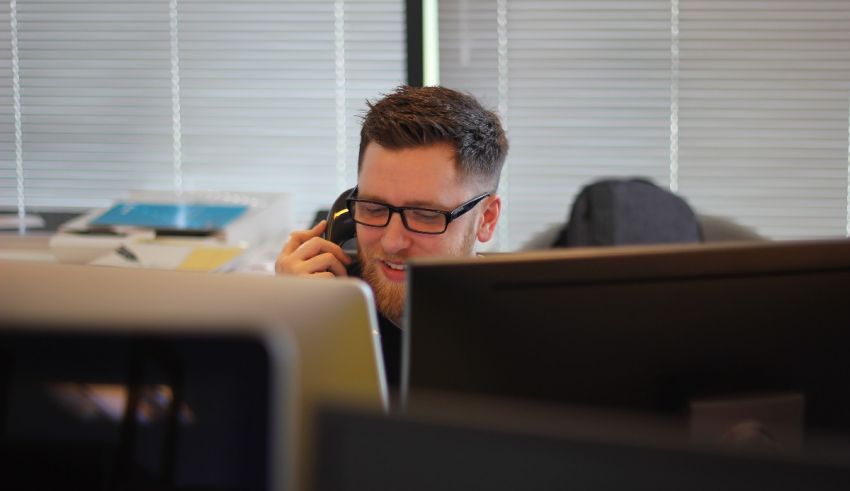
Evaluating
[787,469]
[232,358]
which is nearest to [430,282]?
[232,358]

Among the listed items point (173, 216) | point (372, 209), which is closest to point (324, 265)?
point (372, 209)

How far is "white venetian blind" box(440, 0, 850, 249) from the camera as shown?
3389 mm

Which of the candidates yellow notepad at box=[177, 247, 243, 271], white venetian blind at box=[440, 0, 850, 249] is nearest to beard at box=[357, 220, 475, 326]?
yellow notepad at box=[177, 247, 243, 271]

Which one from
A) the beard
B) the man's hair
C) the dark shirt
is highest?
the man's hair

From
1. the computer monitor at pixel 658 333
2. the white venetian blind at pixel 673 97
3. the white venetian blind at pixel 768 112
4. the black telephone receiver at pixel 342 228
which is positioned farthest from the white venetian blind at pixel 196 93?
the computer monitor at pixel 658 333

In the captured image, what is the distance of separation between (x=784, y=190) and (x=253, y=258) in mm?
1785

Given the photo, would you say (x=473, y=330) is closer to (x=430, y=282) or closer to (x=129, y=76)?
(x=430, y=282)

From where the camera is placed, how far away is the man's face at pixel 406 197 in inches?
70.7

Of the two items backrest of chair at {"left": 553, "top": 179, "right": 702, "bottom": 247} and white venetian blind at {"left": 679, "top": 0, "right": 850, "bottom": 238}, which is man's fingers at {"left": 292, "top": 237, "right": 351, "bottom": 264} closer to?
backrest of chair at {"left": 553, "top": 179, "right": 702, "bottom": 247}

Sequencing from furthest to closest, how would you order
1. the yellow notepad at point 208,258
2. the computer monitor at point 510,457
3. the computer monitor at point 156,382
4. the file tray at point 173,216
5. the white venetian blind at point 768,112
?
the white venetian blind at point 768,112, the file tray at point 173,216, the yellow notepad at point 208,258, the computer monitor at point 156,382, the computer monitor at point 510,457

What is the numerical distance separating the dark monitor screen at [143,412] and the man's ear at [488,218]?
3.68ft

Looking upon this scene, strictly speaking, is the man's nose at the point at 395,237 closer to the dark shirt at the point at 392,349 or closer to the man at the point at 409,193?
the man at the point at 409,193

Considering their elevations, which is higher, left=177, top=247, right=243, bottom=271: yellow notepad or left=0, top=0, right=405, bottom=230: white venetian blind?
left=0, top=0, right=405, bottom=230: white venetian blind

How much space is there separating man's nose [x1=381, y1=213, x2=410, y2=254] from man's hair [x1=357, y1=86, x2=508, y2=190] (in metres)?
0.13
